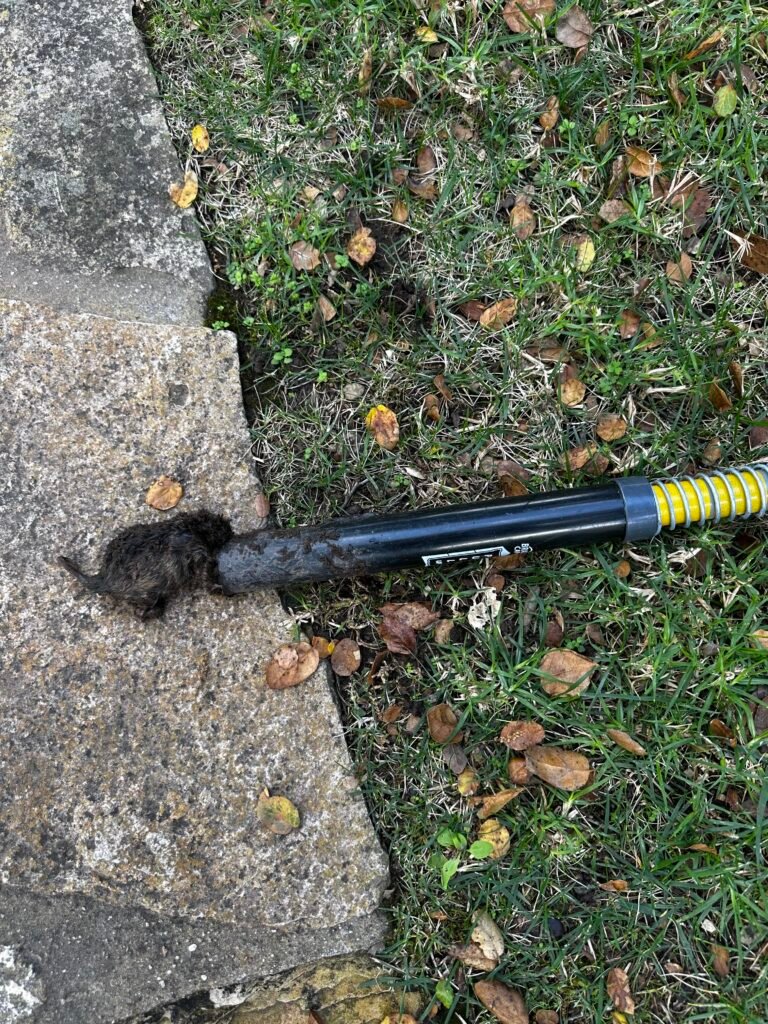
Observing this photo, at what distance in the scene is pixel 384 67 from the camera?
2275 mm

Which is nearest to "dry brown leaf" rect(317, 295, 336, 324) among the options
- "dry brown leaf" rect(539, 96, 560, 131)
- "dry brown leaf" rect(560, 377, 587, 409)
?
"dry brown leaf" rect(560, 377, 587, 409)

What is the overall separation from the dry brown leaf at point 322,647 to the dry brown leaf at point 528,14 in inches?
77.4

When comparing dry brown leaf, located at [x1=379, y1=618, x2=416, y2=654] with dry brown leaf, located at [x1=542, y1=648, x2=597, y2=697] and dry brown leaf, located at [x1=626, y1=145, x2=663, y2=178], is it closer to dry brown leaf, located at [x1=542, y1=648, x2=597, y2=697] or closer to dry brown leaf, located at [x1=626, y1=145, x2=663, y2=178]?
dry brown leaf, located at [x1=542, y1=648, x2=597, y2=697]

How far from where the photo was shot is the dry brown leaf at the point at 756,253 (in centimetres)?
220

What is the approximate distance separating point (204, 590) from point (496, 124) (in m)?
1.65

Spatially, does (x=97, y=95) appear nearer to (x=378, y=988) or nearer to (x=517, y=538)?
(x=517, y=538)

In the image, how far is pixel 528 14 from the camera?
7.36 feet

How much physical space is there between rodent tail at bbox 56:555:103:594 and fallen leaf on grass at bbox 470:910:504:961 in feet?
4.48

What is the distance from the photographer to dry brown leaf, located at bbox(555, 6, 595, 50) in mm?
2238

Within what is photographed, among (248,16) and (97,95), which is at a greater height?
(248,16)

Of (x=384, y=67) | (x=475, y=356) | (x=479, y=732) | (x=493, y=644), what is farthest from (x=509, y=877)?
(x=384, y=67)

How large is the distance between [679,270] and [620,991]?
80.2 inches

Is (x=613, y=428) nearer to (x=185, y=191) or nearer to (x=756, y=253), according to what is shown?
(x=756, y=253)

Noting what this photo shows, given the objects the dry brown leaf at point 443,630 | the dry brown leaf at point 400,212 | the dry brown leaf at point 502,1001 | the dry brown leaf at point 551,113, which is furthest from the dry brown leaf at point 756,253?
the dry brown leaf at point 502,1001
